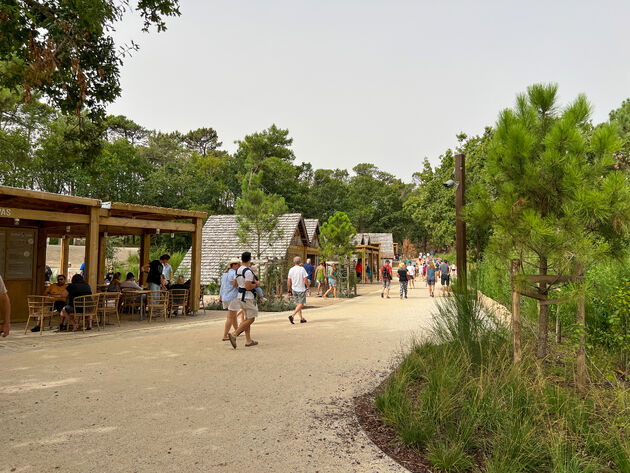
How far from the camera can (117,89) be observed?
27.9 ft

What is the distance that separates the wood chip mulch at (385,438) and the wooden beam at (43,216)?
306 inches

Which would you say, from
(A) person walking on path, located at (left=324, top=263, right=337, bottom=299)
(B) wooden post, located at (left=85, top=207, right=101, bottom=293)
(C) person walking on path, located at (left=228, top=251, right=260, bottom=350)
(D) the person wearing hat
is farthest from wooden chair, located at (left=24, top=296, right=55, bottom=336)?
(A) person walking on path, located at (left=324, top=263, right=337, bottom=299)

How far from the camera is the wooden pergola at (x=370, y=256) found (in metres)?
31.4

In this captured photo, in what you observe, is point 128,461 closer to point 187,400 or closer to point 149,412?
point 149,412

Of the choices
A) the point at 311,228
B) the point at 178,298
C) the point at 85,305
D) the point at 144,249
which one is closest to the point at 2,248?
the point at 85,305

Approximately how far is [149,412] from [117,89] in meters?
6.53

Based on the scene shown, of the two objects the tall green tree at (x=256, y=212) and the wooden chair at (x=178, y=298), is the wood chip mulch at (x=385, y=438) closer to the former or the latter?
the wooden chair at (x=178, y=298)

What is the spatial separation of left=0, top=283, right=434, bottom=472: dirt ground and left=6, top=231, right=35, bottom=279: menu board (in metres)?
3.40

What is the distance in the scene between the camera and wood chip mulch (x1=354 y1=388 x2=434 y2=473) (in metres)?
3.32

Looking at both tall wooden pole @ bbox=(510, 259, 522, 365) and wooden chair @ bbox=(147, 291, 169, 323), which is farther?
wooden chair @ bbox=(147, 291, 169, 323)

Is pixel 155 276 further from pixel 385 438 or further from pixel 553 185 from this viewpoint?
pixel 553 185

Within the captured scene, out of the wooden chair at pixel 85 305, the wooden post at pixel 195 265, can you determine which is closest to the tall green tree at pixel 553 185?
the wooden chair at pixel 85 305

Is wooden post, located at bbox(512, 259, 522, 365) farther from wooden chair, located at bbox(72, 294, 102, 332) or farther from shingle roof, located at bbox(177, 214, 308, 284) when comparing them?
shingle roof, located at bbox(177, 214, 308, 284)

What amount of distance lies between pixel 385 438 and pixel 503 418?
0.97m
